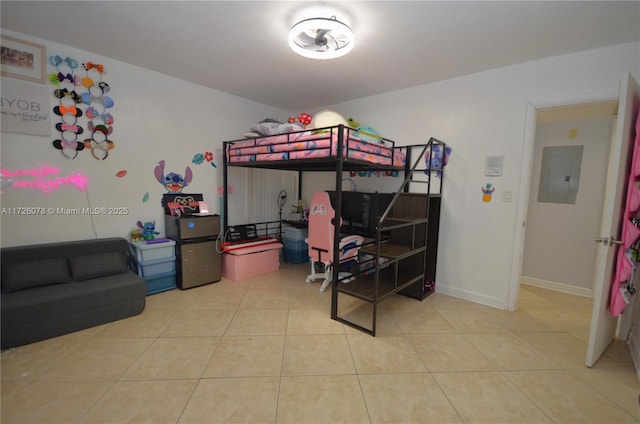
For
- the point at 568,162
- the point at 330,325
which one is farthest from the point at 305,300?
the point at 568,162

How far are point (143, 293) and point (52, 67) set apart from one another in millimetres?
2249

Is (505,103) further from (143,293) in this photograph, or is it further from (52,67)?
(52,67)

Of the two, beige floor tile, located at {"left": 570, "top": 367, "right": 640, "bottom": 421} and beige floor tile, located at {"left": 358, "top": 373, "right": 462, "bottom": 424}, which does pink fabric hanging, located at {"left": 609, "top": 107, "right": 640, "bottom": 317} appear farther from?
beige floor tile, located at {"left": 358, "top": 373, "right": 462, "bottom": 424}

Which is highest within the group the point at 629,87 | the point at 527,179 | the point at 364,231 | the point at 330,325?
the point at 629,87

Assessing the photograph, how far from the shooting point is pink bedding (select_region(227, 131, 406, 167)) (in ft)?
8.25

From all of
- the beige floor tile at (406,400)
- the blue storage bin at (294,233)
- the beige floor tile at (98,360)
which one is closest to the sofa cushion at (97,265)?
the beige floor tile at (98,360)

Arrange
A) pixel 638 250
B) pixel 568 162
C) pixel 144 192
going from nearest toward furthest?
pixel 638 250, pixel 144 192, pixel 568 162

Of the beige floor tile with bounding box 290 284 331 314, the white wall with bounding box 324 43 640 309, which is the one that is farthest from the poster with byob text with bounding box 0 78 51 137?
the white wall with bounding box 324 43 640 309

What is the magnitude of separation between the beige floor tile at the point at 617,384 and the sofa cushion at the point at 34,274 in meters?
4.10

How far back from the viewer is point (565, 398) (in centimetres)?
163

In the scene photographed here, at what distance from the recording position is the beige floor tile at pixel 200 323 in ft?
7.34

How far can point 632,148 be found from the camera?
6.48 ft

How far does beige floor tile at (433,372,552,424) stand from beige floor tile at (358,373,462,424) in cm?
7

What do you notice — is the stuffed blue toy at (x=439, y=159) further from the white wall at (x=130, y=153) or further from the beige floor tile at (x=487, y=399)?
the white wall at (x=130, y=153)
